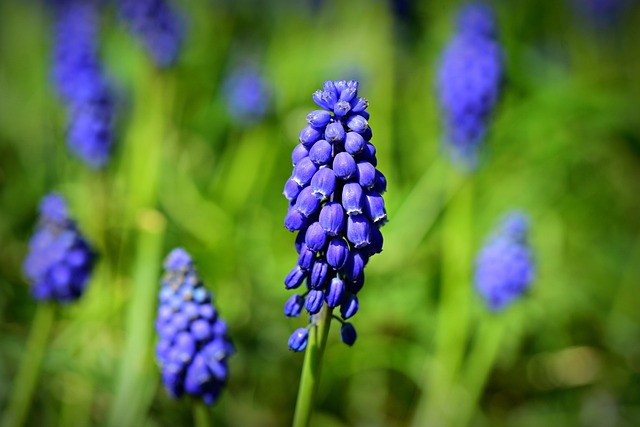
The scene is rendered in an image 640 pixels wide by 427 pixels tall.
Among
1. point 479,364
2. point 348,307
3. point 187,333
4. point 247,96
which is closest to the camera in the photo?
point 348,307

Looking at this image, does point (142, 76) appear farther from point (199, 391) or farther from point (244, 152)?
point (199, 391)

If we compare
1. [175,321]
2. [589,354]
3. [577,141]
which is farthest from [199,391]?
[577,141]

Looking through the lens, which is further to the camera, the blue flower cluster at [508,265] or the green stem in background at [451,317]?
the green stem in background at [451,317]

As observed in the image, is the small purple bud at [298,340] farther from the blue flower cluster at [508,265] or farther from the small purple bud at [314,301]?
the blue flower cluster at [508,265]

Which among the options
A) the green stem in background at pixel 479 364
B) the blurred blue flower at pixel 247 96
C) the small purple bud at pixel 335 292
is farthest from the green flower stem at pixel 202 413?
the blurred blue flower at pixel 247 96

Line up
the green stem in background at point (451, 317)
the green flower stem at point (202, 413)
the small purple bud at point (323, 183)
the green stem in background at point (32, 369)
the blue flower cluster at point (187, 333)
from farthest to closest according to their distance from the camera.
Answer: the green stem in background at point (451, 317) < the green stem in background at point (32, 369) < the green flower stem at point (202, 413) < the blue flower cluster at point (187, 333) < the small purple bud at point (323, 183)

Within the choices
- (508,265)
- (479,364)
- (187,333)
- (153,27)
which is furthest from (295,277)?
(153,27)

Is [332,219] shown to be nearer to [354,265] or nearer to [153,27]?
[354,265]
